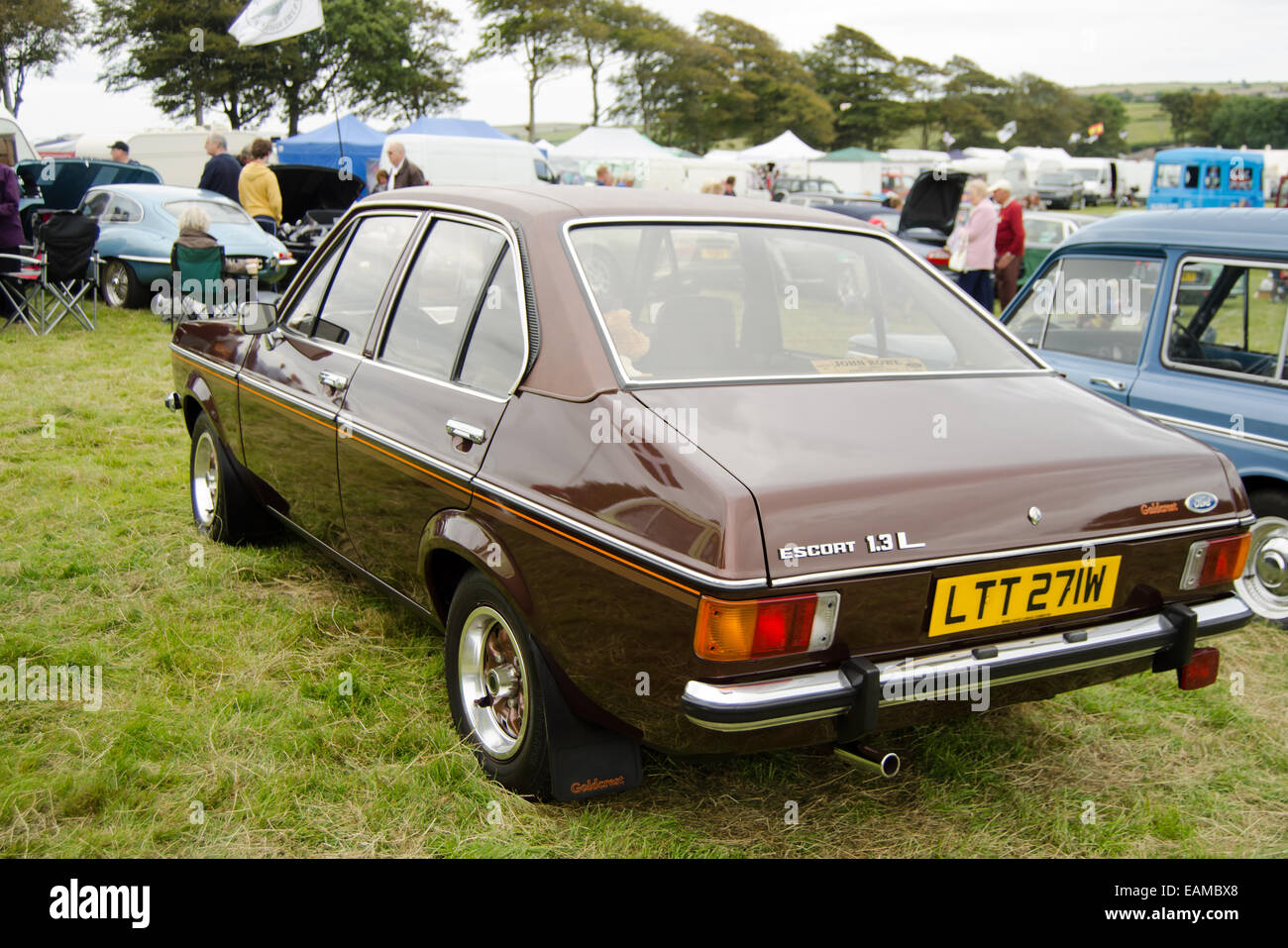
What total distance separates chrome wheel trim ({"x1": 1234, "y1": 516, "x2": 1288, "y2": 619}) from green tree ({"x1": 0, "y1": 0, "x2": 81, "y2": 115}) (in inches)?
1913

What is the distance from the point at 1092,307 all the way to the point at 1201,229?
25.0 inches

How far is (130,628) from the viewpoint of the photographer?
157 inches

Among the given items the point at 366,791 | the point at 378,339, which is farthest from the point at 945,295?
the point at 366,791

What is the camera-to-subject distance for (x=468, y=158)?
22578 mm

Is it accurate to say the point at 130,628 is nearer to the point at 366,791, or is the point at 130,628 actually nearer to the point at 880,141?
the point at 366,791

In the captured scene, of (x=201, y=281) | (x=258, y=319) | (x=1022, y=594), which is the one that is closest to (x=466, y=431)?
(x=1022, y=594)

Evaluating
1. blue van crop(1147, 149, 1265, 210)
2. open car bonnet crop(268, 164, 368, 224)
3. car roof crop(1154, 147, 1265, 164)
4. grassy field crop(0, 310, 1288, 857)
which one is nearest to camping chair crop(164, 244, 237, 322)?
grassy field crop(0, 310, 1288, 857)

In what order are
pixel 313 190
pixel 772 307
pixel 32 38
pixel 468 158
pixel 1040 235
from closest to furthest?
pixel 772 307 → pixel 1040 235 → pixel 313 190 → pixel 468 158 → pixel 32 38

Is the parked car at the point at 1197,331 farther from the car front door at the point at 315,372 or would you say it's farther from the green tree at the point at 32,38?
the green tree at the point at 32,38

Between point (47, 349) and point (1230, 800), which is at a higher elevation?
point (47, 349)

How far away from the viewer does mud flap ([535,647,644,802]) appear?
8.46 feet

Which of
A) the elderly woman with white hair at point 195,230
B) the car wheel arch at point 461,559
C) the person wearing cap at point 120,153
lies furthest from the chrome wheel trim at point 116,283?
the car wheel arch at point 461,559

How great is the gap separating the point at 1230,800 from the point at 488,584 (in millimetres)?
2283

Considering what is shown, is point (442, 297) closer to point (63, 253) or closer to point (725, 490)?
point (725, 490)
